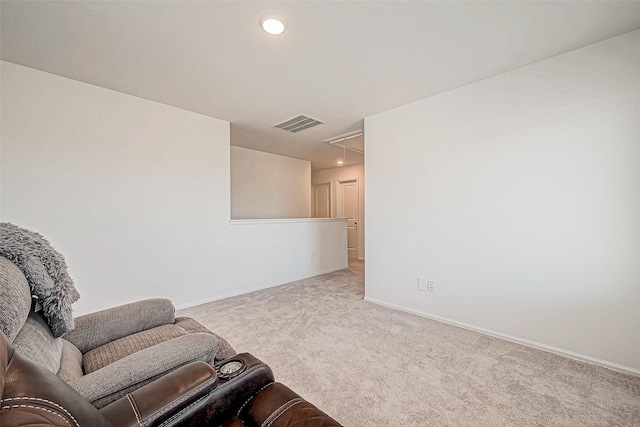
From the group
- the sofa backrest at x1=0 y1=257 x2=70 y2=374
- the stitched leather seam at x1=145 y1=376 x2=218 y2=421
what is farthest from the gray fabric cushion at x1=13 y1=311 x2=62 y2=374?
the stitched leather seam at x1=145 y1=376 x2=218 y2=421

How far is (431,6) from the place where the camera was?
158cm

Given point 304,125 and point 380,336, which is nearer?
point 380,336

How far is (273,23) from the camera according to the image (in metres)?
1.71

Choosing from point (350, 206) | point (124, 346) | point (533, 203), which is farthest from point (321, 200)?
point (124, 346)

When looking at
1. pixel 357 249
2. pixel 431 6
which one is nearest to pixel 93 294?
pixel 431 6

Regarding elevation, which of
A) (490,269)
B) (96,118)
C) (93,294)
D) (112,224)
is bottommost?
(93,294)

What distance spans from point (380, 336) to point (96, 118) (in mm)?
3359

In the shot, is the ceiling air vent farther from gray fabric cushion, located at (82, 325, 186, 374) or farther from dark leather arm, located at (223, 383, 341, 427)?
dark leather arm, located at (223, 383, 341, 427)

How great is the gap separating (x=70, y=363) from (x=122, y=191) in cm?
212

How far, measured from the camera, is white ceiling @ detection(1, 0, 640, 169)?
161 centimetres

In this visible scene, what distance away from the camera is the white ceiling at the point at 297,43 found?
1.61 metres

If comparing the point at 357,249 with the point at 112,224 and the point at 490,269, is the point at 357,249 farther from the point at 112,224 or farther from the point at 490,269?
the point at 112,224

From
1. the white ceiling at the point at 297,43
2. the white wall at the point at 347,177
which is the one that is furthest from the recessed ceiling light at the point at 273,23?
the white wall at the point at 347,177

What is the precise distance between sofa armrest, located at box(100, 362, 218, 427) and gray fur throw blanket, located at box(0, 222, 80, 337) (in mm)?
499
